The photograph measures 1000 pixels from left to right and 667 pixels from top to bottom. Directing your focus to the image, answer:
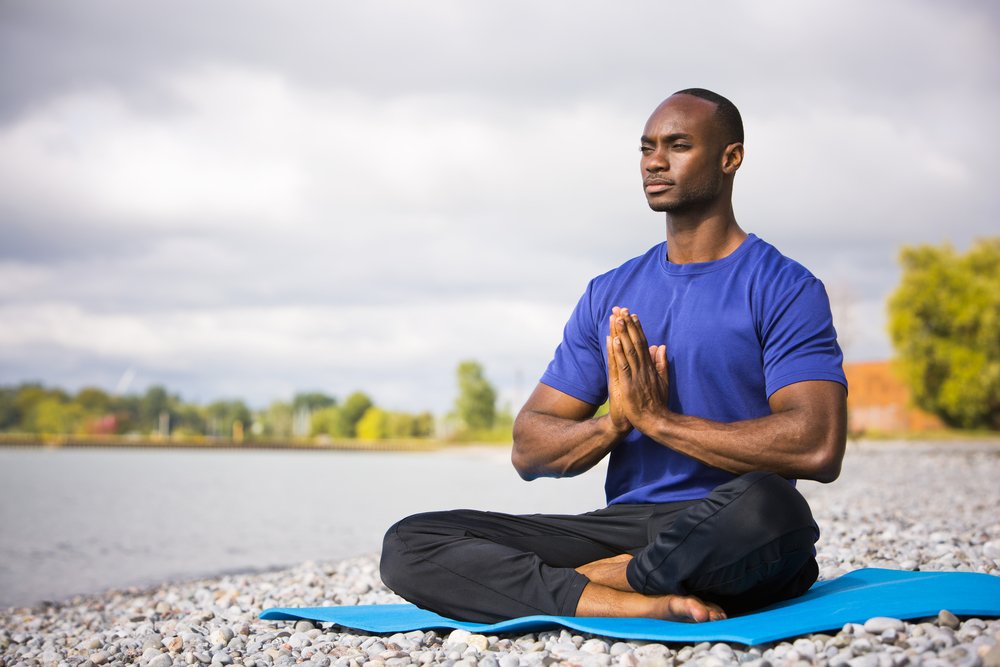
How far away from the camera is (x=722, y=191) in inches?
121

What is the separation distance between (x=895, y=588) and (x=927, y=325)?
1022 inches

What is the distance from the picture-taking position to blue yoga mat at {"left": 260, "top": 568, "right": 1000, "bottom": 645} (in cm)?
259

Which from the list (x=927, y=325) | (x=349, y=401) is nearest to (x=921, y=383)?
(x=927, y=325)

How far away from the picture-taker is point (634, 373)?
9.21 ft

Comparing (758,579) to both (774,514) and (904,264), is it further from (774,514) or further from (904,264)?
(904,264)

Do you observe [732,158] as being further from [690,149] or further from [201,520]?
[201,520]

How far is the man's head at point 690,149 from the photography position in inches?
117

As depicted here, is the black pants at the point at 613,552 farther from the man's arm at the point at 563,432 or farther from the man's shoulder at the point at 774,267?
the man's shoulder at the point at 774,267

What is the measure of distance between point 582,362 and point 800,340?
0.80 metres

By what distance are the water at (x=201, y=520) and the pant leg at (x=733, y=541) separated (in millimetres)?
7974

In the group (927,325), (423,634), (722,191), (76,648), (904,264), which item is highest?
(904,264)

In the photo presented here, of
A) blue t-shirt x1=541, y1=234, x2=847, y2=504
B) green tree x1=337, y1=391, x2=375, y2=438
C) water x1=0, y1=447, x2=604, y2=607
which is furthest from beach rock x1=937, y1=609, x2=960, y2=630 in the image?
green tree x1=337, y1=391, x2=375, y2=438

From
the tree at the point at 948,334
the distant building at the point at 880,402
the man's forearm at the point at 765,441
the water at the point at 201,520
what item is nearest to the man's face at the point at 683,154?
the man's forearm at the point at 765,441

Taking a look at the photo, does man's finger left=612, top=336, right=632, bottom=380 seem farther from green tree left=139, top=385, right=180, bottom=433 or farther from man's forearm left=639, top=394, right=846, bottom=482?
green tree left=139, top=385, right=180, bottom=433
